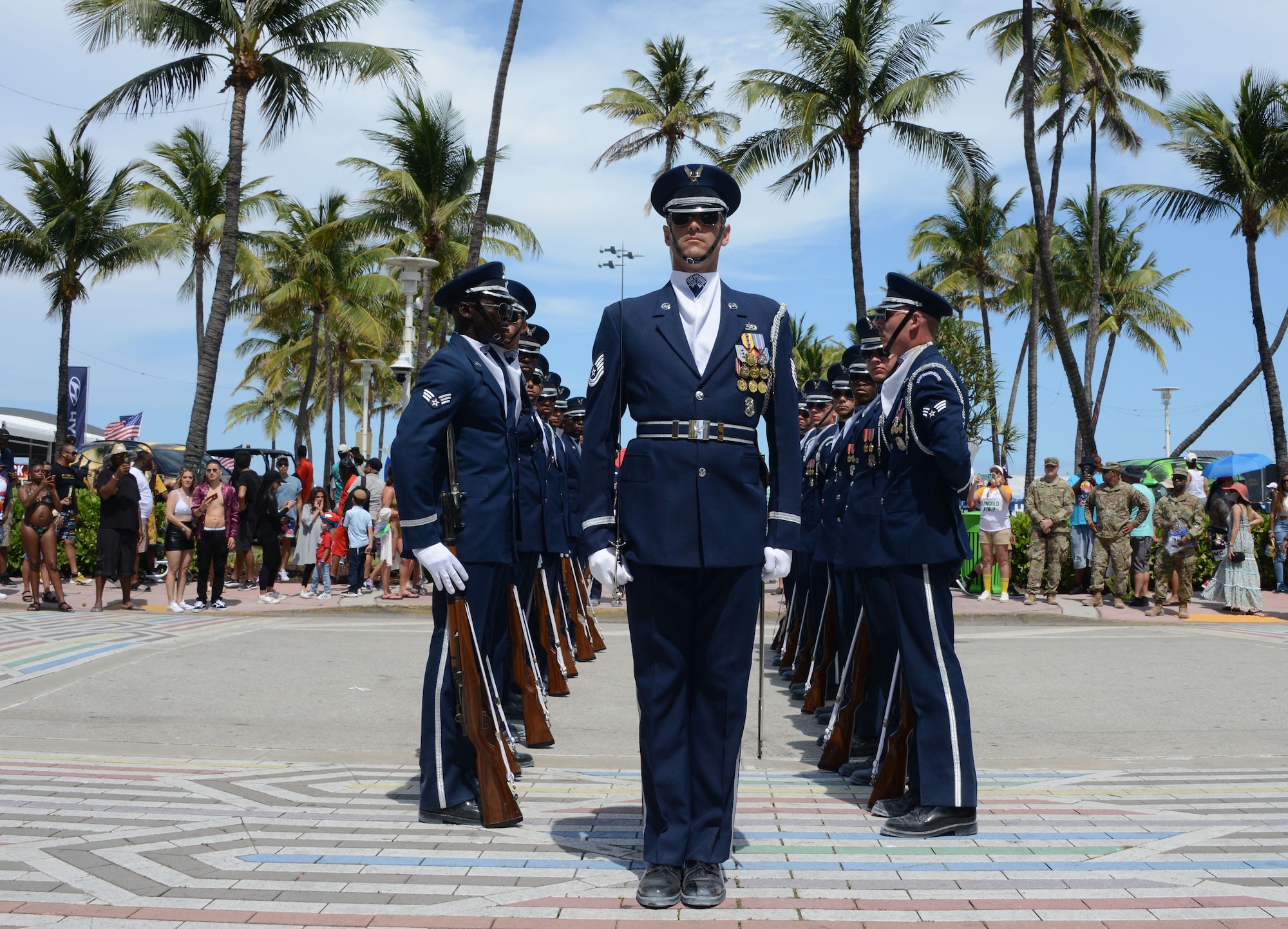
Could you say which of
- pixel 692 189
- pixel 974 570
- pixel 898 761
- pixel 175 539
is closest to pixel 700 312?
pixel 692 189

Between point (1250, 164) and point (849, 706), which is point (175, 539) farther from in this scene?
point (1250, 164)

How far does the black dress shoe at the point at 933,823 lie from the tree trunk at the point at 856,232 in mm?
20979

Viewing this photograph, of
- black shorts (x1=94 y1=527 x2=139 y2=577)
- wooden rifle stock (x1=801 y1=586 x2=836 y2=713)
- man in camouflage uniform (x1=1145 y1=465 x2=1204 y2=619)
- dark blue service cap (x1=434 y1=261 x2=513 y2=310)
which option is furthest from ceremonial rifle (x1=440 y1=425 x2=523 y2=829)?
man in camouflage uniform (x1=1145 y1=465 x2=1204 y2=619)

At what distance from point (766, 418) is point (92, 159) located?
31387mm

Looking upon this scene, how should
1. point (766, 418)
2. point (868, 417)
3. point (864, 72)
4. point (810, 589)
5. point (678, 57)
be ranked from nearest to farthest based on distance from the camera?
point (766, 418)
point (868, 417)
point (810, 589)
point (864, 72)
point (678, 57)

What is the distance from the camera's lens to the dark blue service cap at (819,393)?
32.9 ft

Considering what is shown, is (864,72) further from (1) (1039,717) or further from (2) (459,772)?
Answer: (2) (459,772)

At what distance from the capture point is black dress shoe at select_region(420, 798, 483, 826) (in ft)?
→ 15.0

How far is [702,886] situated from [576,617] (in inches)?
261

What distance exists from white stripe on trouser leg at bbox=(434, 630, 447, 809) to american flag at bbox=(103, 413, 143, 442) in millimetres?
27799

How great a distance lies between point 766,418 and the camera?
418 cm

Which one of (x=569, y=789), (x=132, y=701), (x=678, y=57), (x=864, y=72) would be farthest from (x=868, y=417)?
(x=678, y=57)

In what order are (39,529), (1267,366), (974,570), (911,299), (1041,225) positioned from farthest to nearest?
(1267,366), (1041,225), (974,570), (39,529), (911,299)

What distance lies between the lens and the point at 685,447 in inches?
154
